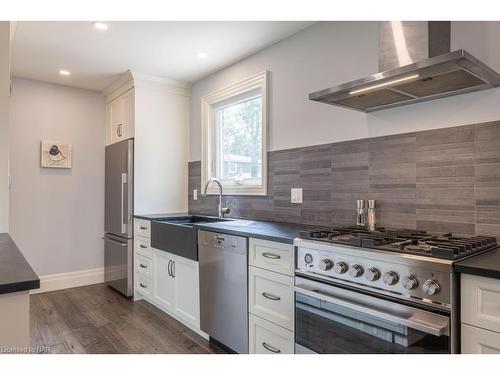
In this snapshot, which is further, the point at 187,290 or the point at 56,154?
the point at 56,154

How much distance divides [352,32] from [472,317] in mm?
1854

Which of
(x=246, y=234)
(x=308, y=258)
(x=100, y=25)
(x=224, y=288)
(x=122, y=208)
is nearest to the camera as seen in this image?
(x=308, y=258)

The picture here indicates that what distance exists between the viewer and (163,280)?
3020mm

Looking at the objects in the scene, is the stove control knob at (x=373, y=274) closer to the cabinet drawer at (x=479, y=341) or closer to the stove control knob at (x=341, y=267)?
the stove control knob at (x=341, y=267)

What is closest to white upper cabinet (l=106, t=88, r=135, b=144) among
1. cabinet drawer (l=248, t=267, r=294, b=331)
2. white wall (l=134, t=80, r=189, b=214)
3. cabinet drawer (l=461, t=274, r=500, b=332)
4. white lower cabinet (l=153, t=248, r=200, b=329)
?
white wall (l=134, t=80, r=189, b=214)

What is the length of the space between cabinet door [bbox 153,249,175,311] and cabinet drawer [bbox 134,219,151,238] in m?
0.23

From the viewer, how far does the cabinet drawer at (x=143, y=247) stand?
10.7 feet

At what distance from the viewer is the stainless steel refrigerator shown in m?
3.54

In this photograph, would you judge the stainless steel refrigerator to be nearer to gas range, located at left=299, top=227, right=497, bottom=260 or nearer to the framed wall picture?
the framed wall picture

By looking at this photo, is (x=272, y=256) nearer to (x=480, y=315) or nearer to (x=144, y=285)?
(x=480, y=315)

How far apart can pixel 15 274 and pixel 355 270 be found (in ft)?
4.13

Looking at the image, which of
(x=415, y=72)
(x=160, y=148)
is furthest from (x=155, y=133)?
(x=415, y=72)

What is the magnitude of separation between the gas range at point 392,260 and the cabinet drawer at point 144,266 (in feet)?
6.33
